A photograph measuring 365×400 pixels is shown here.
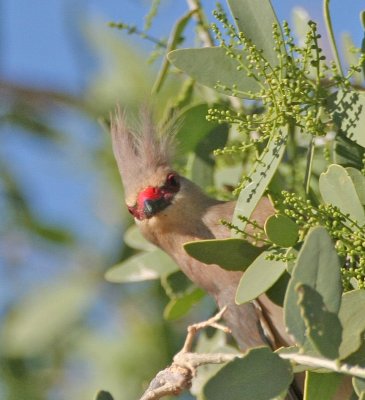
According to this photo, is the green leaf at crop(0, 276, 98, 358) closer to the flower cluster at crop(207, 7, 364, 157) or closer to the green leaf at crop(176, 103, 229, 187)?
the green leaf at crop(176, 103, 229, 187)

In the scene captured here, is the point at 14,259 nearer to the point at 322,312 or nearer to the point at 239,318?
the point at 239,318

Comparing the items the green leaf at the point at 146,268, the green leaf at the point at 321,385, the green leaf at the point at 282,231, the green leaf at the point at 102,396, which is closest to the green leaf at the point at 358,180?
the green leaf at the point at 282,231

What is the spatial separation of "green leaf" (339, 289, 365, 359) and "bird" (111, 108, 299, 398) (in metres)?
1.21

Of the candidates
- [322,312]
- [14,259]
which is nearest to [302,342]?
[322,312]

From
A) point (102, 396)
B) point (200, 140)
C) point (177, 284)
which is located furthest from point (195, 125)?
point (102, 396)

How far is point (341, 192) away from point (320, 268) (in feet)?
1.37

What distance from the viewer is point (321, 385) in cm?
218

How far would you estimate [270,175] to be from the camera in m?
2.34

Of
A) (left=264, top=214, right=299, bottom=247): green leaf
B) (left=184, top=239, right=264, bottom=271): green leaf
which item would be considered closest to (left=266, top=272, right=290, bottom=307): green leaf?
(left=184, top=239, right=264, bottom=271): green leaf

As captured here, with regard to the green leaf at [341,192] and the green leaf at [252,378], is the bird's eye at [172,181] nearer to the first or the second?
the green leaf at [341,192]

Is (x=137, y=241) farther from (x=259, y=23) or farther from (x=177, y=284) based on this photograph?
(x=259, y=23)

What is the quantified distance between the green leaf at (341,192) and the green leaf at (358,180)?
47mm

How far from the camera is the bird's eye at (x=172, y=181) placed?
3514 mm

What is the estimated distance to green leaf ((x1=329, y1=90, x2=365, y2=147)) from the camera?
233 centimetres
